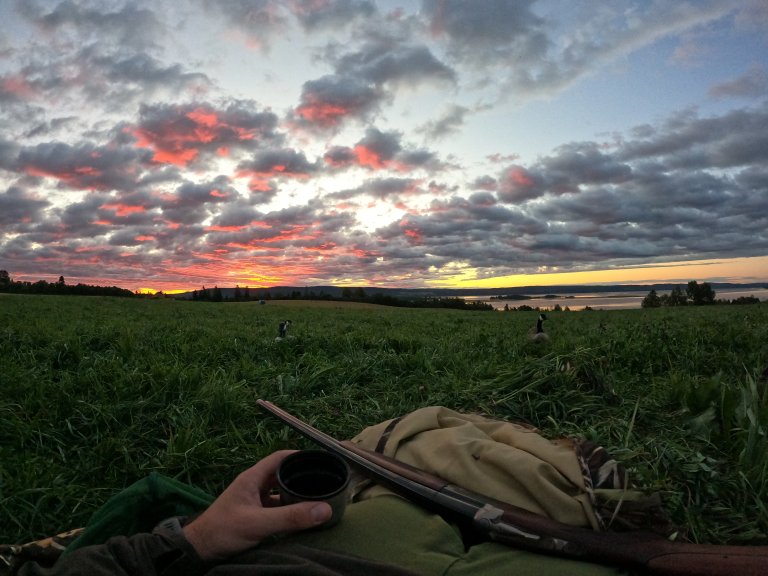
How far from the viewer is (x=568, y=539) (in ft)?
7.18

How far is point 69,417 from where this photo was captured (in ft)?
14.5

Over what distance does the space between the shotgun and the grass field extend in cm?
73

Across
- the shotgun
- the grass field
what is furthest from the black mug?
the grass field

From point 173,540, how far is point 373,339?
6388 millimetres

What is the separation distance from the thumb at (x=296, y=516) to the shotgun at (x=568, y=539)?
68 centimetres

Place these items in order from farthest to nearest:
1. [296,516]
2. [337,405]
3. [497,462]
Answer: [337,405] → [497,462] → [296,516]

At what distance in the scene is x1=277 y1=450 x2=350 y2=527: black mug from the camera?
213cm

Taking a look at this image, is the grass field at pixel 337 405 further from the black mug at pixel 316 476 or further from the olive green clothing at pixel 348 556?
the black mug at pixel 316 476

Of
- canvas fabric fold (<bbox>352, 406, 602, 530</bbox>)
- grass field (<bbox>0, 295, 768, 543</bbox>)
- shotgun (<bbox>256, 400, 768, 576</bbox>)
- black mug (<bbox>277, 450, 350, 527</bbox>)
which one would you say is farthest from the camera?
grass field (<bbox>0, 295, 768, 543</bbox>)

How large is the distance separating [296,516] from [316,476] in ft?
0.95

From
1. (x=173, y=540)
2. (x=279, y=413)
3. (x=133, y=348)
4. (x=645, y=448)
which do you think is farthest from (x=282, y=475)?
(x=133, y=348)

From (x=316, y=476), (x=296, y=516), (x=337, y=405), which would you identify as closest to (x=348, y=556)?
(x=296, y=516)

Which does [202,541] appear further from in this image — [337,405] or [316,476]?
[337,405]

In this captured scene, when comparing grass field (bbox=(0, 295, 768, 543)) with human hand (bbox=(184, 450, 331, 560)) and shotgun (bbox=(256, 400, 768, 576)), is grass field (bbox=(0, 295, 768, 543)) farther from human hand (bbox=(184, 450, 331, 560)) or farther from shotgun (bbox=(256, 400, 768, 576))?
human hand (bbox=(184, 450, 331, 560))
